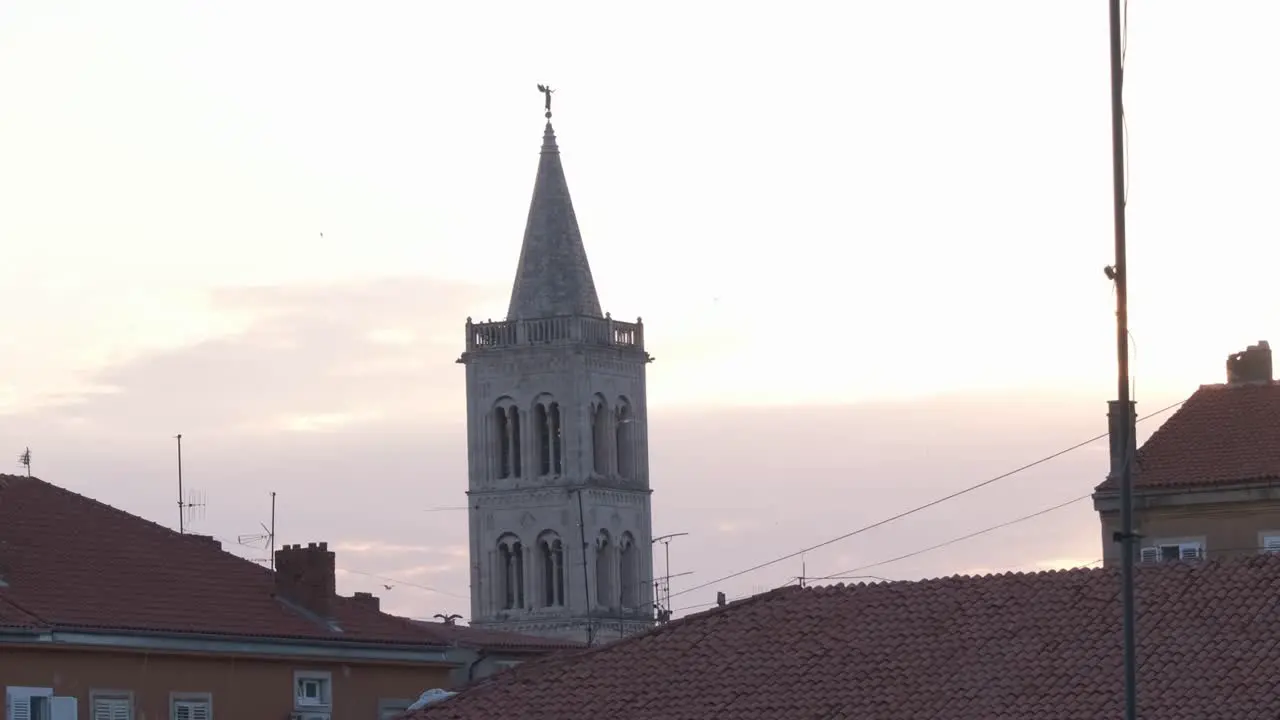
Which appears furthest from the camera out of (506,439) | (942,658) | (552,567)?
(506,439)

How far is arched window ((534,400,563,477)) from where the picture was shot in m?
147

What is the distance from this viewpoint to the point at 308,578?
59688 mm

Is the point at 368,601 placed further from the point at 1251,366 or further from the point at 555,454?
the point at 555,454

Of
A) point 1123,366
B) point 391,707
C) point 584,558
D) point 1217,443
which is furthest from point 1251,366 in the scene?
point 584,558

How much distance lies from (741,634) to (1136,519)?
15199 millimetres

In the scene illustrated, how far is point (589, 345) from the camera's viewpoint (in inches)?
5778

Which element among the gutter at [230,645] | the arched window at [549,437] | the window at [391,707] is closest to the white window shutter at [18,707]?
the gutter at [230,645]

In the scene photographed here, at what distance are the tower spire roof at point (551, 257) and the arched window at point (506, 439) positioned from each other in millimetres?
4088

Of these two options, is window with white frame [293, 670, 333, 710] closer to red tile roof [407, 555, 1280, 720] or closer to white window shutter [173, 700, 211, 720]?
white window shutter [173, 700, 211, 720]

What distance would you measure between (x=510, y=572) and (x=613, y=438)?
24.2ft

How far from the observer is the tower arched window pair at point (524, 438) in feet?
482

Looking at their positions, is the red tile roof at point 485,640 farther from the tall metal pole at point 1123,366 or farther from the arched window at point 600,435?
the arched window at point 600,435

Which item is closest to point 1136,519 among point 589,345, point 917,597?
point 917,597

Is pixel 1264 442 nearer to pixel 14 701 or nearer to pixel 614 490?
pixel 14 701
